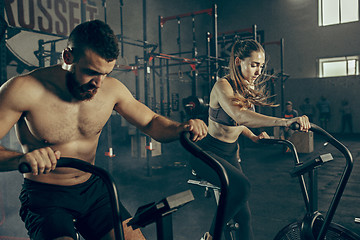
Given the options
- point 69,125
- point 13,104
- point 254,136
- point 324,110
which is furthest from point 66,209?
point 324,110

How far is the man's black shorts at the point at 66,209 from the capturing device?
1.28 m

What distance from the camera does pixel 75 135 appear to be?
1.51m

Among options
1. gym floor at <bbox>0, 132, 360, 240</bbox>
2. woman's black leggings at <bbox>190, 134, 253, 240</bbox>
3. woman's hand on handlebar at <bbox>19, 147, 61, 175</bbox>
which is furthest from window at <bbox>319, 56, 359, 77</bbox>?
woman's hand on handlebar at <bbox>19, 147, 61, 175</bbox>

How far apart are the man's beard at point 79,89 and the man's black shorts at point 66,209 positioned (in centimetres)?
43

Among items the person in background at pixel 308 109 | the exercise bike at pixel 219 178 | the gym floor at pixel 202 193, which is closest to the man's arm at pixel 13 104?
the exercise bike at pixel 219 178

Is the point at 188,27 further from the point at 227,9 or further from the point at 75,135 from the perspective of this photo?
the point at 75,135

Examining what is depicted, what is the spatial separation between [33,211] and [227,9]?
1550 cm

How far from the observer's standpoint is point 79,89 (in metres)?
1.43

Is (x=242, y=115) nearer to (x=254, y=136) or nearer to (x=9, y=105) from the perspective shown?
(x=254, y=136)

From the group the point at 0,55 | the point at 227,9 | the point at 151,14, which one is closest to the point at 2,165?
the point at 0,55

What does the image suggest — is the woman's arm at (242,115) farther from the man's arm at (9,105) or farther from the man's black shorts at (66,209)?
the man's arm at (9,105)

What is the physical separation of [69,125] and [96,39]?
46 cm

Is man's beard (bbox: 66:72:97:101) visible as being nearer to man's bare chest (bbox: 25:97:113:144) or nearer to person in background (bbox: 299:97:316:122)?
man's bare chest (bbox: 25:97:113:144)

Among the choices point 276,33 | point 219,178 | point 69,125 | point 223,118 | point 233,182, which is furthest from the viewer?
point 276,33
